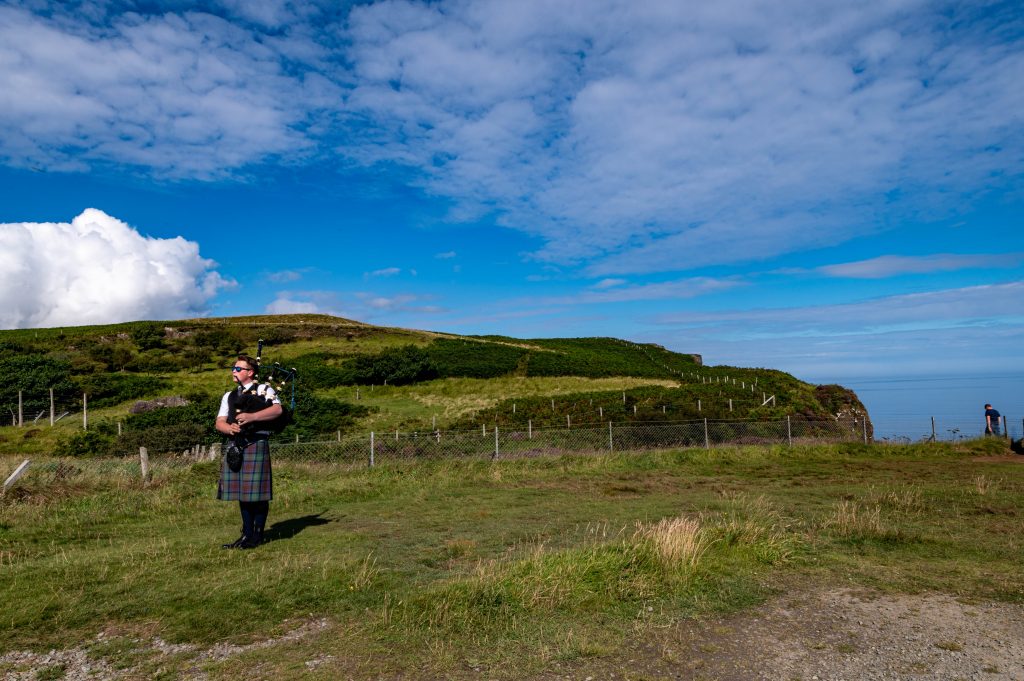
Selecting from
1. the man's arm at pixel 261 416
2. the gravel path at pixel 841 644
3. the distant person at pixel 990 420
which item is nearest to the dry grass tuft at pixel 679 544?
the gravel path at pixel 841 644

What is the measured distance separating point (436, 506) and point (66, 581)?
6.14 m

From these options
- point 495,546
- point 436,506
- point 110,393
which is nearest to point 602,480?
point 436,506

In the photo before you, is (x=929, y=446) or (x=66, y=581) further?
(x=929, y=446)

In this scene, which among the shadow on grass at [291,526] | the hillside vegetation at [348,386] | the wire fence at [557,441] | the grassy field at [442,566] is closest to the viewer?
the grassy field at [442,566]

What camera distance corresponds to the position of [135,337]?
61.2 meters

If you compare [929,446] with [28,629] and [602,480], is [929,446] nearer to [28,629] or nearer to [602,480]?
[602,480]

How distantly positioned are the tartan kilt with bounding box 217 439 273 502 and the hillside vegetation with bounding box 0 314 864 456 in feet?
71.6

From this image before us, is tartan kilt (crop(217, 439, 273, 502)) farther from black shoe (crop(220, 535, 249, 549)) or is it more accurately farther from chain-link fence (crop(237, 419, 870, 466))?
chain-link fence (crop(237, 419, 870, 466))

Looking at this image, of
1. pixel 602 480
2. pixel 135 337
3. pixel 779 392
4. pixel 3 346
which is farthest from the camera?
pixel 135 337

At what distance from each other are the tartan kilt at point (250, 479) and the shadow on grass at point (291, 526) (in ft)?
3.05

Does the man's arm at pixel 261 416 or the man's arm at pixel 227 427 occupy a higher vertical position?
the man's arm at pixel 261 416

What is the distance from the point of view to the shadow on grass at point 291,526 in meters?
8.47

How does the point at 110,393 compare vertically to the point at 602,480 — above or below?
above

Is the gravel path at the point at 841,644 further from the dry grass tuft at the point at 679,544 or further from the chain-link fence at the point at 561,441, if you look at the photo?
the chain-link fence at the point at 561,441
